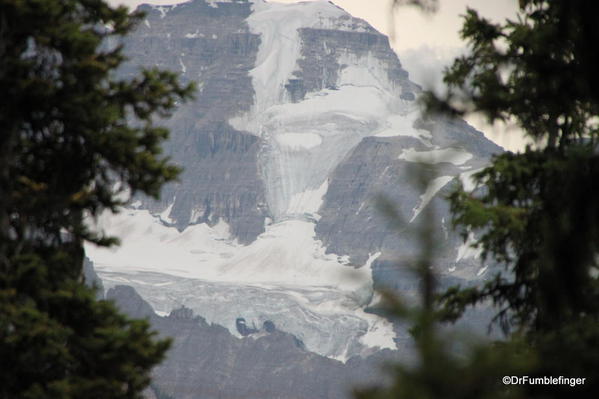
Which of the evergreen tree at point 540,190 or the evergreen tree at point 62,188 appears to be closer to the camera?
the evergreen tree at point 540,190

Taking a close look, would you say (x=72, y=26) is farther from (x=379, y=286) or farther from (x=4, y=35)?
(x=379, y=286)

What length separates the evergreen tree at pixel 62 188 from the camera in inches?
650

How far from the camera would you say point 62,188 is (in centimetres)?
1808

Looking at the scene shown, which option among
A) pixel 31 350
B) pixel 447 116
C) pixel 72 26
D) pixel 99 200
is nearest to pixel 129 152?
pixel 99 200

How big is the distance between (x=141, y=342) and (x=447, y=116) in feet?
19.9

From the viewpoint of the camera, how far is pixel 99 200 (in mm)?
18062

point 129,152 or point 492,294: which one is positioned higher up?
point 129,152
